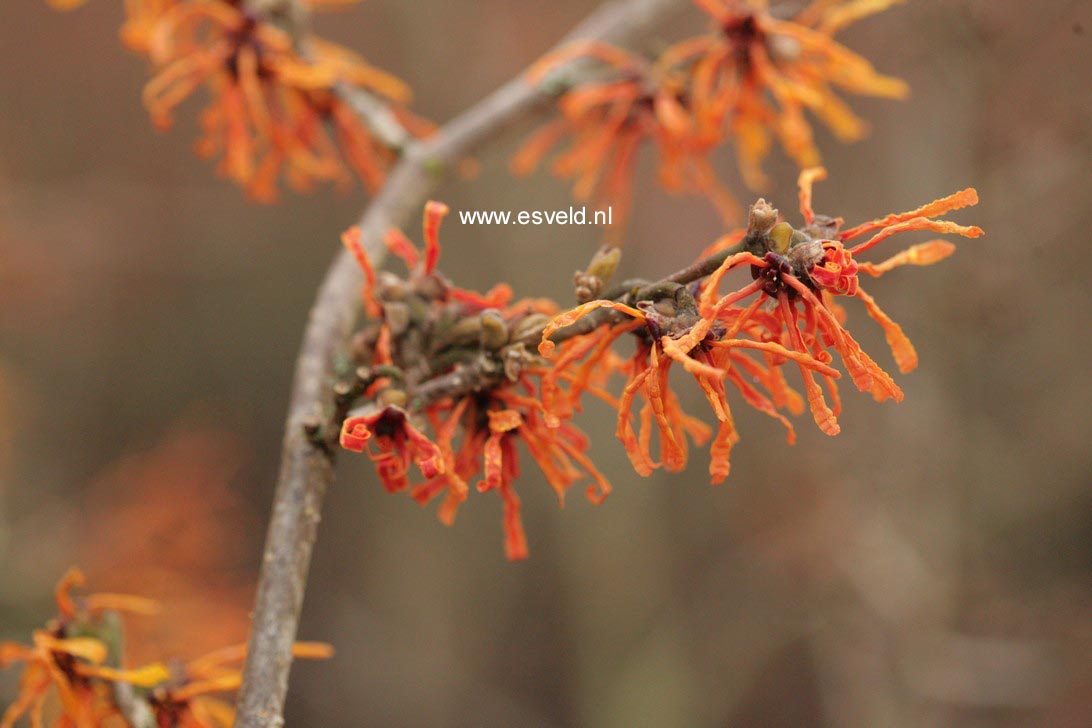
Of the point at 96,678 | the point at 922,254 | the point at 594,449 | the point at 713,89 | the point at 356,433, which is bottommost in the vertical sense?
the point at 96,678

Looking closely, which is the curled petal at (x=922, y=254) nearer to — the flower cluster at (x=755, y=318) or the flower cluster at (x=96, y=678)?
the flower cluster at (x=755, y=318)

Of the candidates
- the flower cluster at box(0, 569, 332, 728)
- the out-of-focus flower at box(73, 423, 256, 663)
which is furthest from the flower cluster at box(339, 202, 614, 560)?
the out-of-focus flower at box(73, 423, 256, 663)

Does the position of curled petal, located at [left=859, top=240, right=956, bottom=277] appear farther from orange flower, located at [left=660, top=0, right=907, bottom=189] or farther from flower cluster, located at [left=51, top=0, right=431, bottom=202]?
flower cluster, located at [left=51, top=0, right=431, bottom=202]

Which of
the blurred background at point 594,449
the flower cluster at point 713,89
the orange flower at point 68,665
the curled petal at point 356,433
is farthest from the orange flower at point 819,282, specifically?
the blurred background at point 594,449

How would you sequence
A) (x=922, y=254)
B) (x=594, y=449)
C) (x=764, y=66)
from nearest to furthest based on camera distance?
(x=922, y=254) → (x=764, y=66) → (x=594, y=449)

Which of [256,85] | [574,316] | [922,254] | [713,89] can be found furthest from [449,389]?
[713,89]

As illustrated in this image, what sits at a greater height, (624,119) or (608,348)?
(624,119)

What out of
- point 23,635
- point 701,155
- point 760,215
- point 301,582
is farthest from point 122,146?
point 760,215

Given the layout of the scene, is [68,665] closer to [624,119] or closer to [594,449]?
[624,119]
